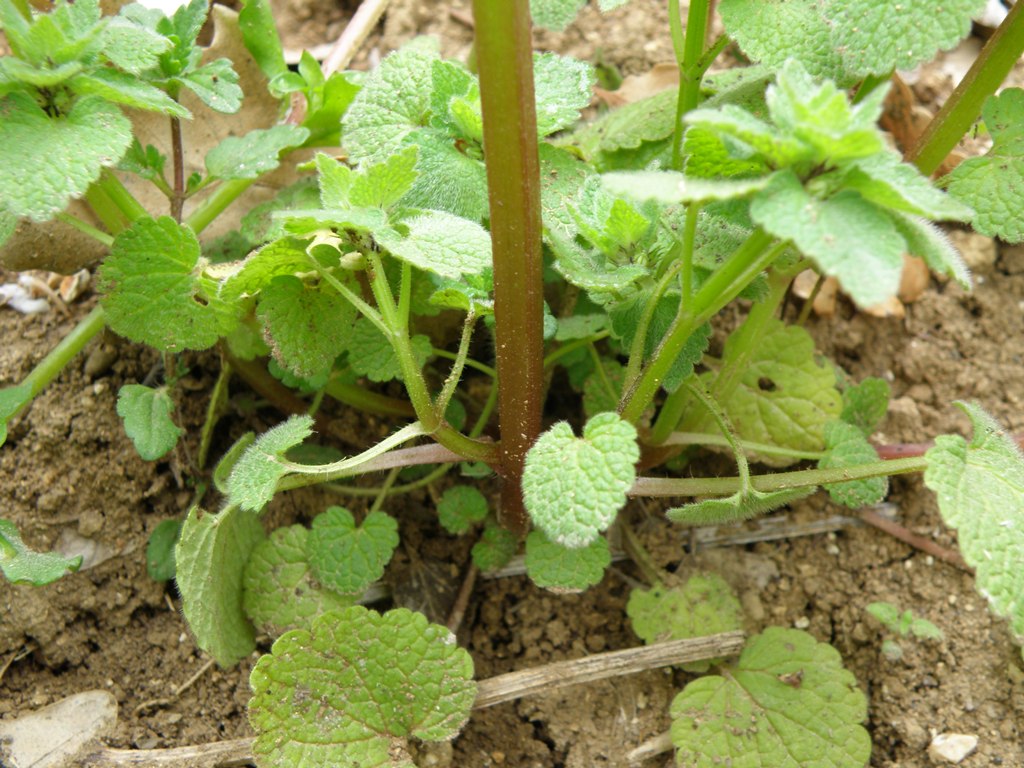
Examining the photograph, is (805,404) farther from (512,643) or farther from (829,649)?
(512,643)

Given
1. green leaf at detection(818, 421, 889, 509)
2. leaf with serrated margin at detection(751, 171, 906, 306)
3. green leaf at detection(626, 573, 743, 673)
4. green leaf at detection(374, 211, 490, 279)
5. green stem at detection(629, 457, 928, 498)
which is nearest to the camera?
leaf with serrated margin at detection(751, 171, 906, 306)

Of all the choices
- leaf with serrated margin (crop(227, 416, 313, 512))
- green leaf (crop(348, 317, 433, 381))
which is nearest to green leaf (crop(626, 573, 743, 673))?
green leaf (crop(348, 317, 433, 381))

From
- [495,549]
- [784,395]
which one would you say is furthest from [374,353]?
[784,395]

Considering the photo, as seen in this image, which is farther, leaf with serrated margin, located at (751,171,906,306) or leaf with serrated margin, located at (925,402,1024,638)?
leaf with serrated margin, located at (925,402,1024,638)

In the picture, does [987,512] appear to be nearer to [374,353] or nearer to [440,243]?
[440,243]

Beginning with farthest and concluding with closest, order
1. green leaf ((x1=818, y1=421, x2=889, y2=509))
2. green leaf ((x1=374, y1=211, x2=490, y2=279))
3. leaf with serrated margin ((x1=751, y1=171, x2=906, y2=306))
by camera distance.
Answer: green leaf ((x1=818, y1=421, x2=889, y2=509)) < green leaf ((x1=374, y1=211, x2=490, y2=279)) < leaf with serrated margin ((x1=751, y1=171, x2=906, y2=306))

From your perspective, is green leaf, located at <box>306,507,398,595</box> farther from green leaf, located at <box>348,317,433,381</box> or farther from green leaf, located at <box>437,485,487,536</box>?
green leaf, located at <box>348,317,433,381</box>

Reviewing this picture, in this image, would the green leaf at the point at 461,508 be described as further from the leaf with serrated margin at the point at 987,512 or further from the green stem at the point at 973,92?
the green stem at the point at 973,92
